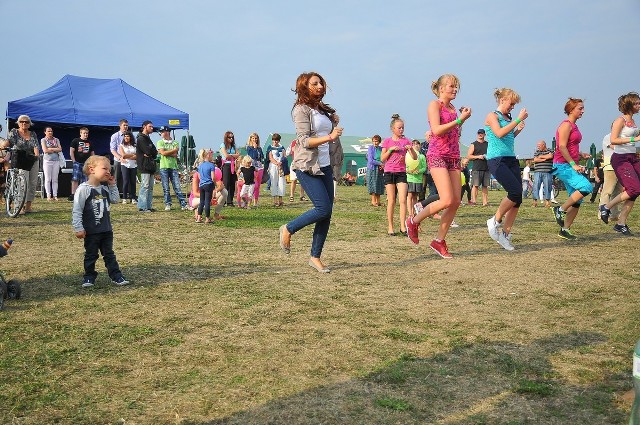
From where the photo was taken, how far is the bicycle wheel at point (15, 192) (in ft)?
41.7

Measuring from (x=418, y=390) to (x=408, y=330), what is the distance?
45.8 inches

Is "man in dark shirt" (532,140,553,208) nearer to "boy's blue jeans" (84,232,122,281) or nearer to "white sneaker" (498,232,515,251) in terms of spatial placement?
"white sneaker" (498,232,515,251)

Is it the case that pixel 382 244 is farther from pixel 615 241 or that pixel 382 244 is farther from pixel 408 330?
pixel 408 330

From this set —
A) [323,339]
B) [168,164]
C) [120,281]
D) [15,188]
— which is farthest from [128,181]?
[323,339]

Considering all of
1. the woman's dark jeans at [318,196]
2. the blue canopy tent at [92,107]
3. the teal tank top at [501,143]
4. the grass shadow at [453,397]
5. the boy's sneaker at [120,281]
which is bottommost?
the grass shadow at [453,397]

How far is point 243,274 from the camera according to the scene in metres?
6.81

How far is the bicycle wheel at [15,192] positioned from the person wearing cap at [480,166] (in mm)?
11352

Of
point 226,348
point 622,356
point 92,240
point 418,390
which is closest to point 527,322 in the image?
point 622,356

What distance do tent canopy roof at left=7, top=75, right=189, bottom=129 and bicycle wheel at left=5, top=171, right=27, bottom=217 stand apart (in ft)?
27.6

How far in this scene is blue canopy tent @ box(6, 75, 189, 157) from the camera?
2133cm

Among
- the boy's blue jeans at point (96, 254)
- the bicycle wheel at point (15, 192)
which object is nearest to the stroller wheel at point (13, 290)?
the boy's blue jeans at point (96, 254)

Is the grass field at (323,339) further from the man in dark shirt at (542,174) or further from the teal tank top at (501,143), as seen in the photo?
the man in dark shirt at (542,174)

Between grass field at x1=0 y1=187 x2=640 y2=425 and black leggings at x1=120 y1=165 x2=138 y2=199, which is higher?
black leggings at x1=120 y1=165 x2=138 y2=199

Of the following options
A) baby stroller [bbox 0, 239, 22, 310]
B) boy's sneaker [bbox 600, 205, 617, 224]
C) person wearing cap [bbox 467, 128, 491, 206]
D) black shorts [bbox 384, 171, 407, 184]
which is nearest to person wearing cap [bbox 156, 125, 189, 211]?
black shorts [bbox 384, 171, 407, 184]
